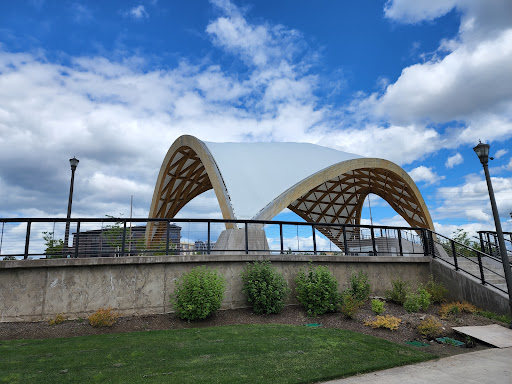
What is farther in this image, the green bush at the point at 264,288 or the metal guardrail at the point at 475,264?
the metal guardrail at the point at 475,264

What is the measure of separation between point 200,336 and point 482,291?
9.08 meters

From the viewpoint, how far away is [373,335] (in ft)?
27.4

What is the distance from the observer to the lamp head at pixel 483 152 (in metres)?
11.0

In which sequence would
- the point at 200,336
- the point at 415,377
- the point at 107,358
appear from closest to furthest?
1. the point at 415,377
2. the point at 107,358
3. the point at 200,336

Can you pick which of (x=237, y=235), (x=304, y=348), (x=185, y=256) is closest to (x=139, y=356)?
(x=304, y=348)

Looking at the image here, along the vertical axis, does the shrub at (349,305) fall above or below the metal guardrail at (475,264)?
below

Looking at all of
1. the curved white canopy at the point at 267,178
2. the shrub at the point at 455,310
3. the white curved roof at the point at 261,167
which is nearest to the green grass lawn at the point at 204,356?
the shrub at the point at 455,310

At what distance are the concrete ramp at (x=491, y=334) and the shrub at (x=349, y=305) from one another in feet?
7.70

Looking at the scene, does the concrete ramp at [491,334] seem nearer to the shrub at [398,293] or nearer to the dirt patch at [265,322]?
the dirt patch at [265,322]

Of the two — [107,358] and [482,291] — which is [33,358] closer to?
[107,358]

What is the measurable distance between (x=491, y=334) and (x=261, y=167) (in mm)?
15655

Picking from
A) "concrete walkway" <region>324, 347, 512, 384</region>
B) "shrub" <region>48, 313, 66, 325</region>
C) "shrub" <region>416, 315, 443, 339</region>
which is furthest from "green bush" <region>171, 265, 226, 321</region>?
"shrub" <region>416, 315, 443, 339</region>

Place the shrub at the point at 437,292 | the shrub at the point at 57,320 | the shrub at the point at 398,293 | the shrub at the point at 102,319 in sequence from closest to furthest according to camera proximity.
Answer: the shrub at the point at 102,319 → the shrub at the point at 57,320 → the shrub at the point at 398,293 → the shrub at the point at 437,292

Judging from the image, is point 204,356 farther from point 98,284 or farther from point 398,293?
point 398,293
